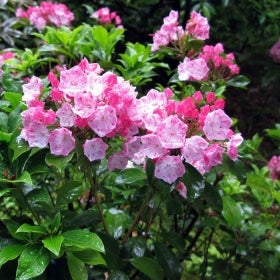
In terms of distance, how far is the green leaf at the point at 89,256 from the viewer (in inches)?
40.5

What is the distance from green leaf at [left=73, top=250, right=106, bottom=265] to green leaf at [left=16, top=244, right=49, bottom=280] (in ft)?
0.28

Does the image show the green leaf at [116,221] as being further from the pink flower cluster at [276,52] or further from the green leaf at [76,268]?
the pink flower cluster at [276,52]

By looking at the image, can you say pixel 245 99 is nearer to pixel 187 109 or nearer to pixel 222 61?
pixel 222 61

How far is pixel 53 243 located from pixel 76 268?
0.35ft

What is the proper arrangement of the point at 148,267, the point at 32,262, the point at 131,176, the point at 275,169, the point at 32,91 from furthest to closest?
the point at 275,169 → the point at 148,267 → the point at 131,176 → the point at 32,91 → the point at 32,262

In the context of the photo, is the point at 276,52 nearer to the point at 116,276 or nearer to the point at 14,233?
the point at 116,276

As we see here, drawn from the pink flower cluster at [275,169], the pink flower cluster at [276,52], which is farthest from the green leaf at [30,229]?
the pink flower cluster at [276,52]

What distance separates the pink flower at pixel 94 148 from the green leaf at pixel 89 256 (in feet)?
0.70

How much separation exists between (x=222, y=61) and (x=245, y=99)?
2.62 meters

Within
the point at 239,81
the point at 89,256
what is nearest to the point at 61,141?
A: the point at 89,256

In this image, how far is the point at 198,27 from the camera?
5.25 feet

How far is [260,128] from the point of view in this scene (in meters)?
4.00

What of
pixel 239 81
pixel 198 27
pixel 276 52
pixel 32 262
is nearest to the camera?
pixel 32 262

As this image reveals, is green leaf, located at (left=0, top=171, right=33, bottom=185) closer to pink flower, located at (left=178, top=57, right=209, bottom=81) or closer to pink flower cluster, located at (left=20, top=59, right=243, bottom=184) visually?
pink flower cluster, located at (left=20, top=59, right=243, bottom=184)
